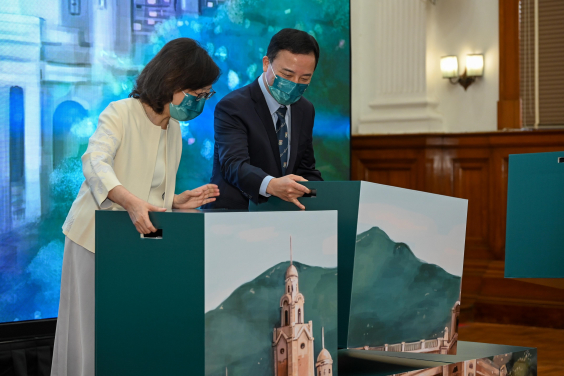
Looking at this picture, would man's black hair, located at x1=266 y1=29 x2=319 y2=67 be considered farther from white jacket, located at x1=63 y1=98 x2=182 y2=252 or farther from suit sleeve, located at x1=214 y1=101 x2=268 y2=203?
white jacket, located at x1=63 y1=98 x2=182 y2=252

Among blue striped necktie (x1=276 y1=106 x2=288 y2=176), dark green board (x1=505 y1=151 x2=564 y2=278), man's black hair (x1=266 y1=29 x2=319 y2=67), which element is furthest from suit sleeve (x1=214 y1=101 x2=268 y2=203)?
dark green board (x1=505 y1=151 x2=564 y2=278)

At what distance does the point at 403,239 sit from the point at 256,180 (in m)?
0.43

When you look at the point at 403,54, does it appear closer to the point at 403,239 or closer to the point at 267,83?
the point at 267,83

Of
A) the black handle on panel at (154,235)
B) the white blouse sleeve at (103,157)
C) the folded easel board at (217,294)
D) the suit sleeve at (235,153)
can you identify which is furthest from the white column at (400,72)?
the black handle on panel at (154,235)

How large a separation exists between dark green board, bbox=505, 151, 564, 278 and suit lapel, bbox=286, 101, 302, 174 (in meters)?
0.66

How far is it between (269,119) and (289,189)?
0.55m

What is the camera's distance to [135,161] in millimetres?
1634

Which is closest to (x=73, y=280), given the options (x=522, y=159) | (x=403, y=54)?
(x=522, y=159)

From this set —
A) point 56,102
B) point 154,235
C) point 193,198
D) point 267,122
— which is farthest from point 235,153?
point 56,102

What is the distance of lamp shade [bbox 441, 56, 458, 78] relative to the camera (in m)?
4.97

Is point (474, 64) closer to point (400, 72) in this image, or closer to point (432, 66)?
point (432, 66)

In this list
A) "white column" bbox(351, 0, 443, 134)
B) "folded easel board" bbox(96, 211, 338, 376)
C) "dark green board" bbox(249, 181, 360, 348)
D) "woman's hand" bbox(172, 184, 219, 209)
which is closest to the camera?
"folded easel board" bbox(96, 211, 338, 376)

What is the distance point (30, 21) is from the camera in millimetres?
3092

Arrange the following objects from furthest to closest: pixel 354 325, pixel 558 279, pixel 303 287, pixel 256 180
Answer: pixel 558 279 < pixel 256 180 < pixel 354 325 < pixel 303 287
